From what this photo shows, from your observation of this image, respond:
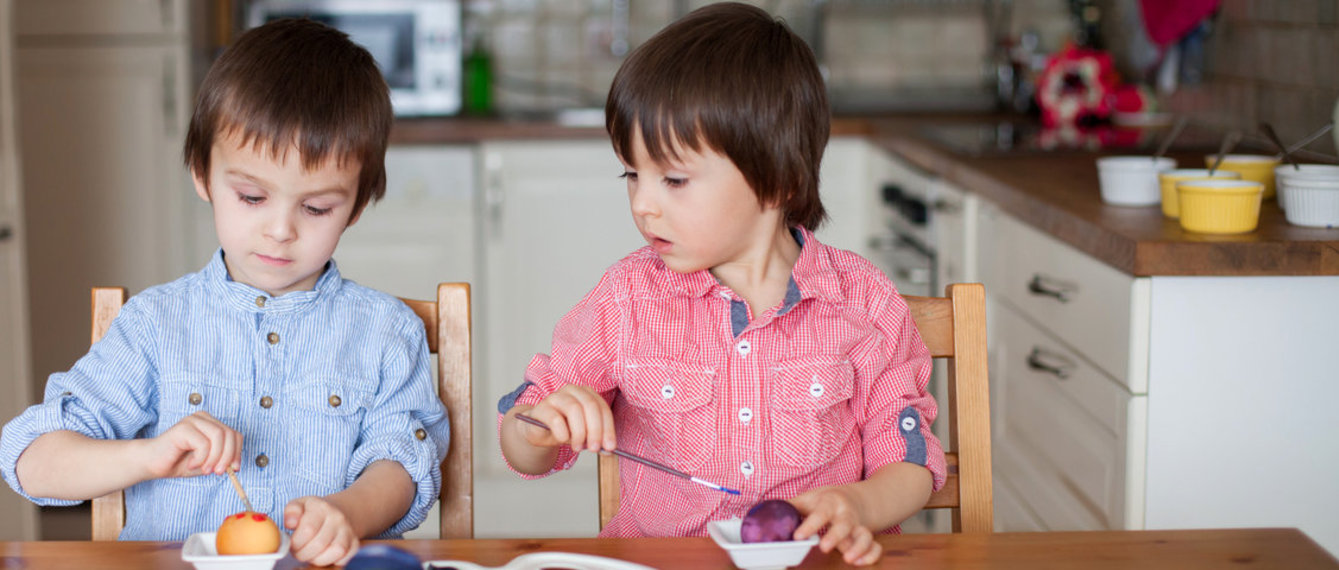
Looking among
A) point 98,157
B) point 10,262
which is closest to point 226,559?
point 10,262

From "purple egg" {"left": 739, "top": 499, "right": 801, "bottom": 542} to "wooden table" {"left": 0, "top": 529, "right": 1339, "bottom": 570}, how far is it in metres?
0.03

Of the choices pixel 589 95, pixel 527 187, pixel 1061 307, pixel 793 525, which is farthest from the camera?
pixel 589 95

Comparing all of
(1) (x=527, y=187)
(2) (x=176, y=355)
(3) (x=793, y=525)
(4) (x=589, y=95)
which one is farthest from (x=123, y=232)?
(3) (x=793, y=525)

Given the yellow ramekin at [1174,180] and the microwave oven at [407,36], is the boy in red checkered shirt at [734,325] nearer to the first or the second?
the yellow ramekin at [1174,180]

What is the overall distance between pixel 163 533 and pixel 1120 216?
3.93 ft

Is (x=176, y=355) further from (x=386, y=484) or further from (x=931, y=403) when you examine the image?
(x=931, y=403)

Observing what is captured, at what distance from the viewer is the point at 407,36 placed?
325cm

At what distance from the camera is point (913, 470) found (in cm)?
115

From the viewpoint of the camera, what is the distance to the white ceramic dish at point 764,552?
0.86 m

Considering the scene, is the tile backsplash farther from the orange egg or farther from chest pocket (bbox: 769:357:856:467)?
the orange egg

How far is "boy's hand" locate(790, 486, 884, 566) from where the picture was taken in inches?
36.1

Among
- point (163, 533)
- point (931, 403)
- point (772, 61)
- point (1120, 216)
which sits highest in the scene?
point (772, 61)

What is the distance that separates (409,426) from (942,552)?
487 millimetres

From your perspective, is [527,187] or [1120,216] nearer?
[1120,216]
